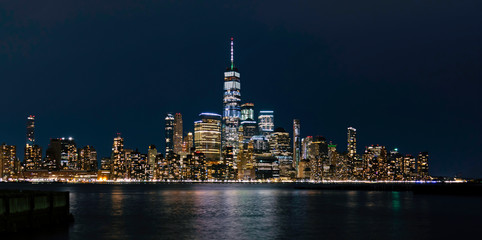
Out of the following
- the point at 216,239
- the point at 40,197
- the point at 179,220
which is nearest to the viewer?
the point at 40,197

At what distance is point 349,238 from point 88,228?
2433 centimetres

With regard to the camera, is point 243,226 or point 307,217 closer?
point 243,226

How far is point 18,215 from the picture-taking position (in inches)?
1515

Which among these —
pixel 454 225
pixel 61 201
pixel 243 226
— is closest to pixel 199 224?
pixel 243 226

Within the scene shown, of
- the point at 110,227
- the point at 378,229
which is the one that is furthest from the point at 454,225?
the point at 110,227

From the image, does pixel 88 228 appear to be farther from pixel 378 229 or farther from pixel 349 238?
pixel 378 229

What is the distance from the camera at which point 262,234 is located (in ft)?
158

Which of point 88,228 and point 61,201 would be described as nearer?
point 61,201

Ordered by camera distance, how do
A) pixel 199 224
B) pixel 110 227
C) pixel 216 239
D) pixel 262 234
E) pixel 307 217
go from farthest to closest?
pixel 307 217, pixel 199 224, pixel 110 227, pixel 262 234, pixel 216 239

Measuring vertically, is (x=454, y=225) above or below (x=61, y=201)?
below

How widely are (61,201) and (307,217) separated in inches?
1296

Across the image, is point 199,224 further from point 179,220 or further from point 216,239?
point 216,239

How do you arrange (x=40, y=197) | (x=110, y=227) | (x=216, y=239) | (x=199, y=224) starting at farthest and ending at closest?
(x=199, y=224) < (x=110, y=227) < (x=216, y=239) < (x=40, y=197)

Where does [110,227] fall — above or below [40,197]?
below
